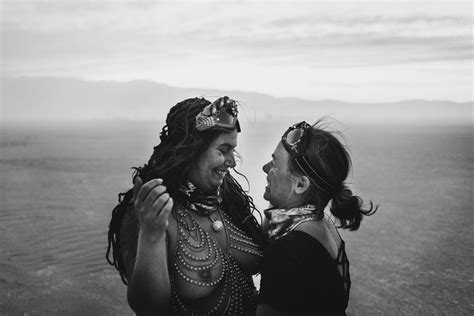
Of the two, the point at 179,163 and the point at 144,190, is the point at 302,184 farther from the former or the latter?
the point at 144,190

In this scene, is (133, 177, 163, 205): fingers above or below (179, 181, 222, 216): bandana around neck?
above

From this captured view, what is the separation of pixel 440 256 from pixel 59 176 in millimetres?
17111

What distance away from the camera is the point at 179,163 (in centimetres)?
351

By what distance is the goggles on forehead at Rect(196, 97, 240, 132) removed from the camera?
3600 millimetres

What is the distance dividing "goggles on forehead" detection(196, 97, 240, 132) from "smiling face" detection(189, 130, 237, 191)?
0.08 m

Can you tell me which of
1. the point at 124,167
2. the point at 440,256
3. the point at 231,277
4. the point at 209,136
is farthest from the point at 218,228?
the point at 124,167

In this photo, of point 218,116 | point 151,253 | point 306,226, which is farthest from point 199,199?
point 306,226

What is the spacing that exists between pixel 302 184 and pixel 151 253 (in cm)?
97

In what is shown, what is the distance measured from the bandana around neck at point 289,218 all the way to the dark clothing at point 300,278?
0.63 ft

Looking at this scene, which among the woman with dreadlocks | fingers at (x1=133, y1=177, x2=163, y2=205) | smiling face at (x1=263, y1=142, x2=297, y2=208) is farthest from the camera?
the woman with dreadlocks

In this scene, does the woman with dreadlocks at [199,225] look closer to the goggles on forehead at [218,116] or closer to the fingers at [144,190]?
the goggles on forehead at [218,116]

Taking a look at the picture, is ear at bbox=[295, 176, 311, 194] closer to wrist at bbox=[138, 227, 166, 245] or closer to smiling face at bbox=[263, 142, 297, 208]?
smiling face at bbox=[263, 142, 297, 208]

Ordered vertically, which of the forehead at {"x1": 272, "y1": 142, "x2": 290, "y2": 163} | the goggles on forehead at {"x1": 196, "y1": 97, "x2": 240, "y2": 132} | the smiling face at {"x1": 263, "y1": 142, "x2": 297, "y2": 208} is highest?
the goggles on forehead at {"x1": 196, "y1": 97, "x2": 240, "y2": 132}

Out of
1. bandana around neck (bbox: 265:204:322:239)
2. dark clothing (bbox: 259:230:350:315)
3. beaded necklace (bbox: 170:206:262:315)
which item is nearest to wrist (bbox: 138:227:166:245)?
beaded necklace (bbox: 170:206:262:315)
